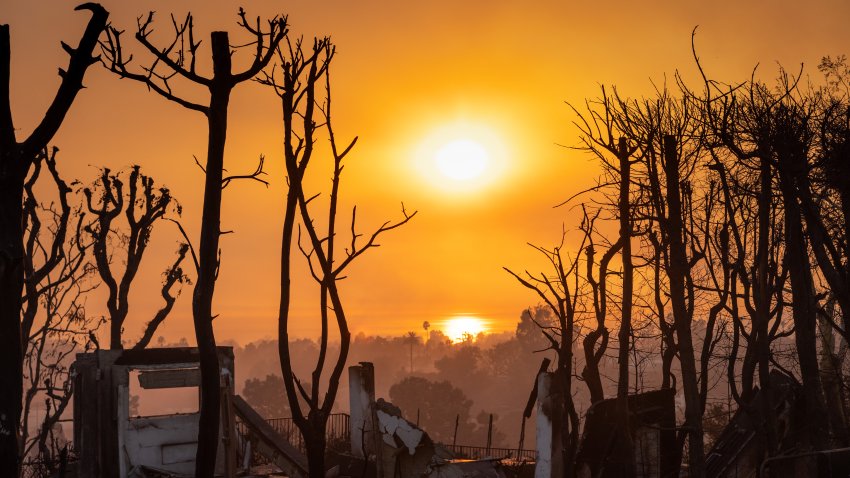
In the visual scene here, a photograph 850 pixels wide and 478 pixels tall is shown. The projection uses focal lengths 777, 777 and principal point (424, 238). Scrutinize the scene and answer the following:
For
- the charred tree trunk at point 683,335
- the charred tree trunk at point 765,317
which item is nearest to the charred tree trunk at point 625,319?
the charred tree trunk at point 683,335

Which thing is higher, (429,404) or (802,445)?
(802,445)

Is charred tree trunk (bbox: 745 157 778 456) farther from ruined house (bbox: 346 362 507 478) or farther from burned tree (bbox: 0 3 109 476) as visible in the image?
burned tree (bbox: 0 3 109 476)

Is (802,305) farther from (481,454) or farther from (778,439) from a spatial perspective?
(481,454)

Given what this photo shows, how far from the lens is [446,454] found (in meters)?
13.5

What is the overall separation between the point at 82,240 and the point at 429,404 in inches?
2227

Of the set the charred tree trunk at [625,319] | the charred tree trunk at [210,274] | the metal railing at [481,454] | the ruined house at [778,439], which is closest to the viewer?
the charred tree trunk at [210,274]

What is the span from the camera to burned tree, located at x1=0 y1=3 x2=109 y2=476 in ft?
21.1

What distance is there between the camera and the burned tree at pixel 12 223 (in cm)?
644

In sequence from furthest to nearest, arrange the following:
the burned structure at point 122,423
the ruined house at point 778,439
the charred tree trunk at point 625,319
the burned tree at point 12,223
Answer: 1. the burned structure at point 122,423
2. the ruined house at point 778,439
3. the charred tree trunk at point 625,319
4. the burned tree at point 12,223

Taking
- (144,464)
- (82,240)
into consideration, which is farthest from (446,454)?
(82,240)

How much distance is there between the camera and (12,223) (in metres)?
6.57

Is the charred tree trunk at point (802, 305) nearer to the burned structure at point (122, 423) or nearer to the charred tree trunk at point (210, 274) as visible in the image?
the charred tree trunk at point (210, 274)

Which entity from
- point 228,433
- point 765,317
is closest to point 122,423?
point 228,433

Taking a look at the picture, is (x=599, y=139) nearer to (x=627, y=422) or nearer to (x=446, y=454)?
(x=627, y=422)
